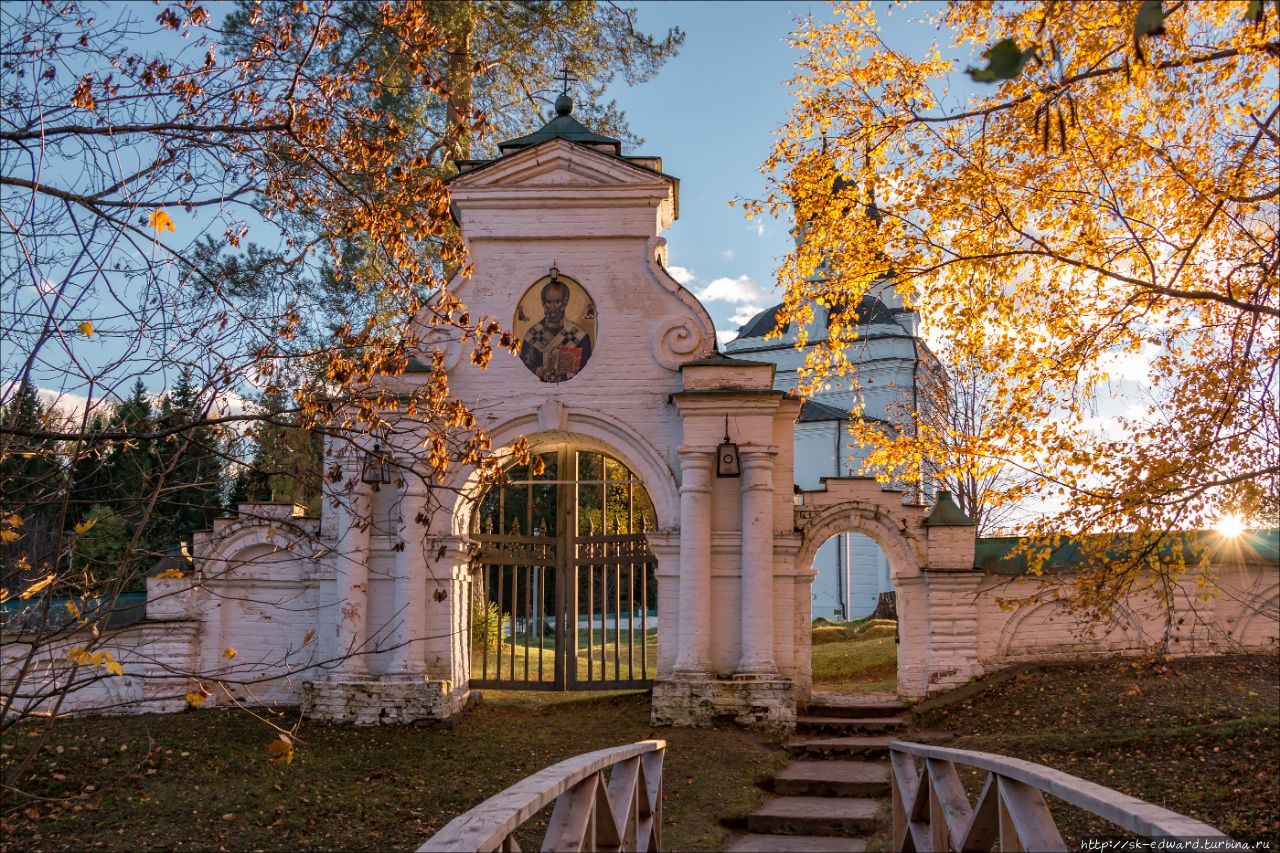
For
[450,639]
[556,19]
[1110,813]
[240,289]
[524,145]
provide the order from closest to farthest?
[1110,813] → [240,289] → [450,639] → [524,145] → [556,19]

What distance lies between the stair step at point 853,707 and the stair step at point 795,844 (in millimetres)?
4187

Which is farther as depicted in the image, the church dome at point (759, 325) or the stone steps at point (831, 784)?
the church dome at point (759, 325)

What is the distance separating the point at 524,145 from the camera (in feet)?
46.4

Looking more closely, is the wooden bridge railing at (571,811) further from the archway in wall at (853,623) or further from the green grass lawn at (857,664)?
the green grass lawn at (857,664)

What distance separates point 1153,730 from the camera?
1109 cm

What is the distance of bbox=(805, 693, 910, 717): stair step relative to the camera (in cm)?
1323

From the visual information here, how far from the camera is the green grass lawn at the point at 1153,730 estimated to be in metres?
8.95

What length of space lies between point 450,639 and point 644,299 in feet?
15.0

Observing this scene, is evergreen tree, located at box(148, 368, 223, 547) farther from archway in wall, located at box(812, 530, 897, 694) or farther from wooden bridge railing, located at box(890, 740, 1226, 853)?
archway in wall, located at box(812, 530, 897, 694)

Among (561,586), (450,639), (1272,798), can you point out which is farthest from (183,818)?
(1272,798)

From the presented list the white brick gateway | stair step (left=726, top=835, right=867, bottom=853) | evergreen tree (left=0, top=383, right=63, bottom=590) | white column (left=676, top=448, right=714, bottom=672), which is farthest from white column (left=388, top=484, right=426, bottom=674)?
evergreen tree (left=0, top=383, right=63, bottom=590)

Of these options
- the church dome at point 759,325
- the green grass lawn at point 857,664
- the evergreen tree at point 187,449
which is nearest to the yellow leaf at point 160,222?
the evergreen tree at point 187,449

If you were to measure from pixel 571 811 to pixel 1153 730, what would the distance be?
29.2 ft

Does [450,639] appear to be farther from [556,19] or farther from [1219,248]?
[556,19]
